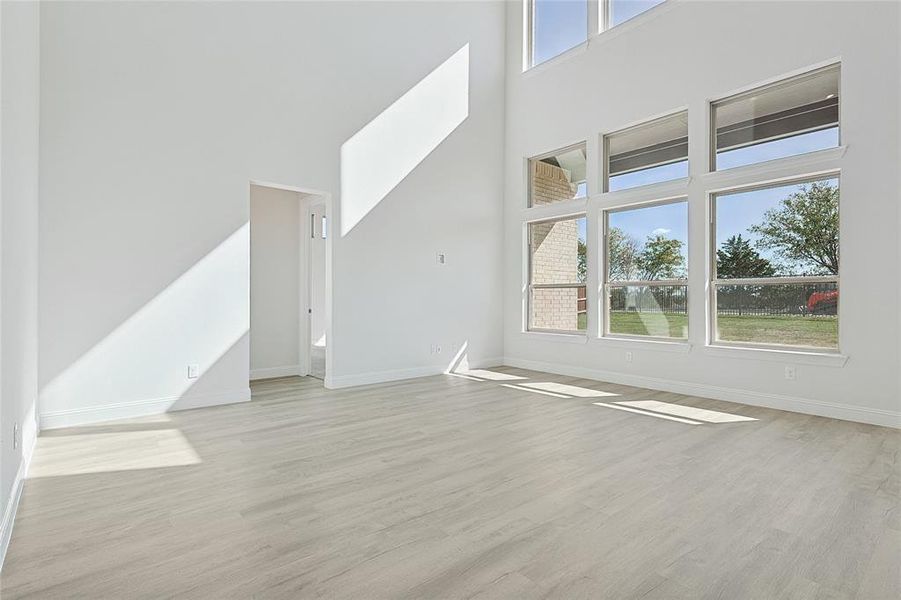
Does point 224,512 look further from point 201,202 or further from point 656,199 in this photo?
point 656,199

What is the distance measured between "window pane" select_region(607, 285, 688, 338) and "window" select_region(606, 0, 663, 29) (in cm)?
334

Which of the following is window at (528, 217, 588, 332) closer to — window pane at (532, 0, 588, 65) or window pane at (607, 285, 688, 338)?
window pane at (607, 285, 688, 338)

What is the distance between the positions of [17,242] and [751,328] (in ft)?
19.3

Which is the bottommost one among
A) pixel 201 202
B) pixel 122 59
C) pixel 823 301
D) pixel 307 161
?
pixel 823 301

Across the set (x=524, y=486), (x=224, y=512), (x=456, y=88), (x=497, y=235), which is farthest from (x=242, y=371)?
(x=456, y=88)

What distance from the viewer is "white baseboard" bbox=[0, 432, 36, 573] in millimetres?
2005

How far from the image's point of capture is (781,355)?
4660 mm

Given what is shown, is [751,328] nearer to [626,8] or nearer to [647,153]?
[647,153]

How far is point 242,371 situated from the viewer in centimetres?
493

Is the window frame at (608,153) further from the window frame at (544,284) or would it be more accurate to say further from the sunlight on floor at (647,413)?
the sunlight on floor at (647,413)

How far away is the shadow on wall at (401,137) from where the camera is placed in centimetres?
576

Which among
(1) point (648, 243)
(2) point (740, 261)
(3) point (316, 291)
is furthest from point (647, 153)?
(3) point (316, 291)

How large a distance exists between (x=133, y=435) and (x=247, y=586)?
258cm

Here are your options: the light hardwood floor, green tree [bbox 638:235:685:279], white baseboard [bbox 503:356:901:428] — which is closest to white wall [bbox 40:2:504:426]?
the light hardwood floor
